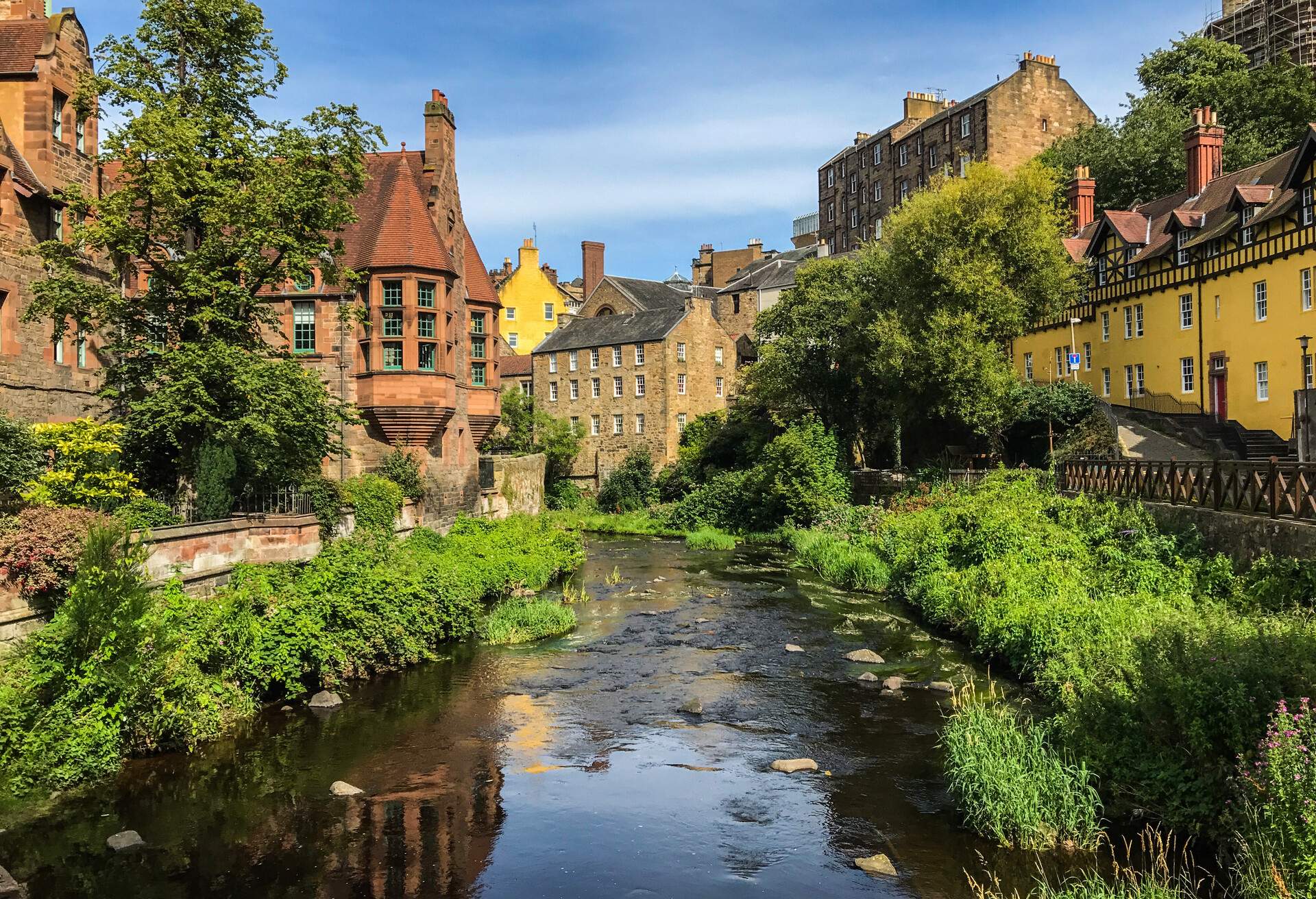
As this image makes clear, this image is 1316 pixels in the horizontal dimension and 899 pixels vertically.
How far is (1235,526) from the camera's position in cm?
1945

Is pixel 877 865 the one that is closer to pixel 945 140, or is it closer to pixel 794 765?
pixel 794 765

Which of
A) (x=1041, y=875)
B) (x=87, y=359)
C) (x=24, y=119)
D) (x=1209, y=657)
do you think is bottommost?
(x=1041, y=875)

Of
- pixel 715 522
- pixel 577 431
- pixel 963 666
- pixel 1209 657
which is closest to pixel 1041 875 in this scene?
pixel 1209 657

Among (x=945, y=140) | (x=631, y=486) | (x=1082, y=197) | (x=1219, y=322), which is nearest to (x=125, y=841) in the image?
(x=1219, y=322)

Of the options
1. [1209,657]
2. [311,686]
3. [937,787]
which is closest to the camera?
[1209,657]

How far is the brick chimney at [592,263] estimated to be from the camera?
243 ft

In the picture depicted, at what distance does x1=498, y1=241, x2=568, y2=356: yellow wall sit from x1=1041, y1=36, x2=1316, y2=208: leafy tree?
4216 centimetres

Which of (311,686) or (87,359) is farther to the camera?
(87,359)

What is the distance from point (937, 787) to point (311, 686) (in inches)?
440

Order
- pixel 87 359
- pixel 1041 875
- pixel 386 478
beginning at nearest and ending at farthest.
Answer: pixel 1041 875 < pixel 87 359 < pixel 386 478

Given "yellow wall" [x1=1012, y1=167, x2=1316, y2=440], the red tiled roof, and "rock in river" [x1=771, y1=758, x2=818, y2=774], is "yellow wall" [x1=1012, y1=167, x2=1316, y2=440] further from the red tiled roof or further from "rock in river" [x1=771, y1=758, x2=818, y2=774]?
the red tiled roof

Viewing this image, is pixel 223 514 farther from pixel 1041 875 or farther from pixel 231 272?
pixel 1041 875

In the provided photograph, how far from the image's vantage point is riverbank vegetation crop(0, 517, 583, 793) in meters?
12.7

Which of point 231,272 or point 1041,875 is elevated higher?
point 231,272
